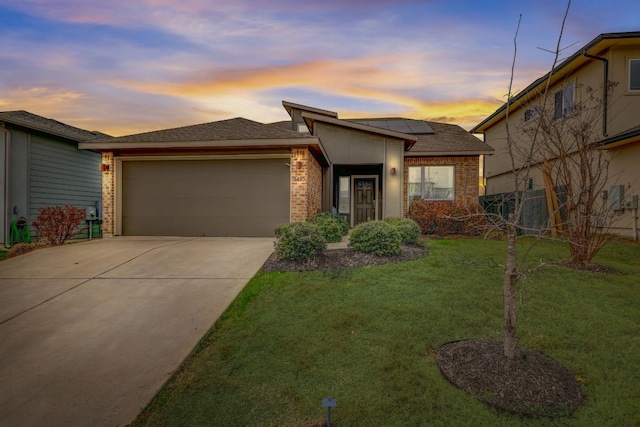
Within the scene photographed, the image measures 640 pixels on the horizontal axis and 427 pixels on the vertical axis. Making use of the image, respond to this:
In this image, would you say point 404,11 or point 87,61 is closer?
point 404,11

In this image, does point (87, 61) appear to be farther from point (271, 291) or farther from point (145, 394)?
point (145, 394)

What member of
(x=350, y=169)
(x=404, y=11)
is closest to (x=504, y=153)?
(x=350, y=169)

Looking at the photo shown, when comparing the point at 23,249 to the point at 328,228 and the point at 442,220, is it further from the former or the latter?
the point at 442,220

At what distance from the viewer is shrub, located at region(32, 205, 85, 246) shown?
912 cm

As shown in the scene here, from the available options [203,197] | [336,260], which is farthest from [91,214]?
[336,260]

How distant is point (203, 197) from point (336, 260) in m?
5.30

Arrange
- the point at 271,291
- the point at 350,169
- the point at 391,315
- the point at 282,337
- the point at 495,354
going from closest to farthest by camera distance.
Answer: the point at 495,354 < the point at 282,337 < the point at 391,315 < the point at 271,291 < the point at 350,169

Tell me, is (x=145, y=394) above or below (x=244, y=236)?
below

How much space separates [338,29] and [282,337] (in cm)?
842

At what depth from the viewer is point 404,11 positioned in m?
8.34

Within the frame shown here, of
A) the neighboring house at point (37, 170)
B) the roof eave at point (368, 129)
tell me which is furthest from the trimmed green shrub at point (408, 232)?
the neighboring house at point (37, 170)

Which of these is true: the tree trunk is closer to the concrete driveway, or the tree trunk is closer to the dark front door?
the concrete driveway

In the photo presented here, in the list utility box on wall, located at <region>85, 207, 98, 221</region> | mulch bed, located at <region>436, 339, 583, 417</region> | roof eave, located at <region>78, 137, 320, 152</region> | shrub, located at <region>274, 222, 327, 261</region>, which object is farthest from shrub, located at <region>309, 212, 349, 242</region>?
utility box on wall, located at <region>85, 207, 98, 221</region>

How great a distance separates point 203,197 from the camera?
394 inches
